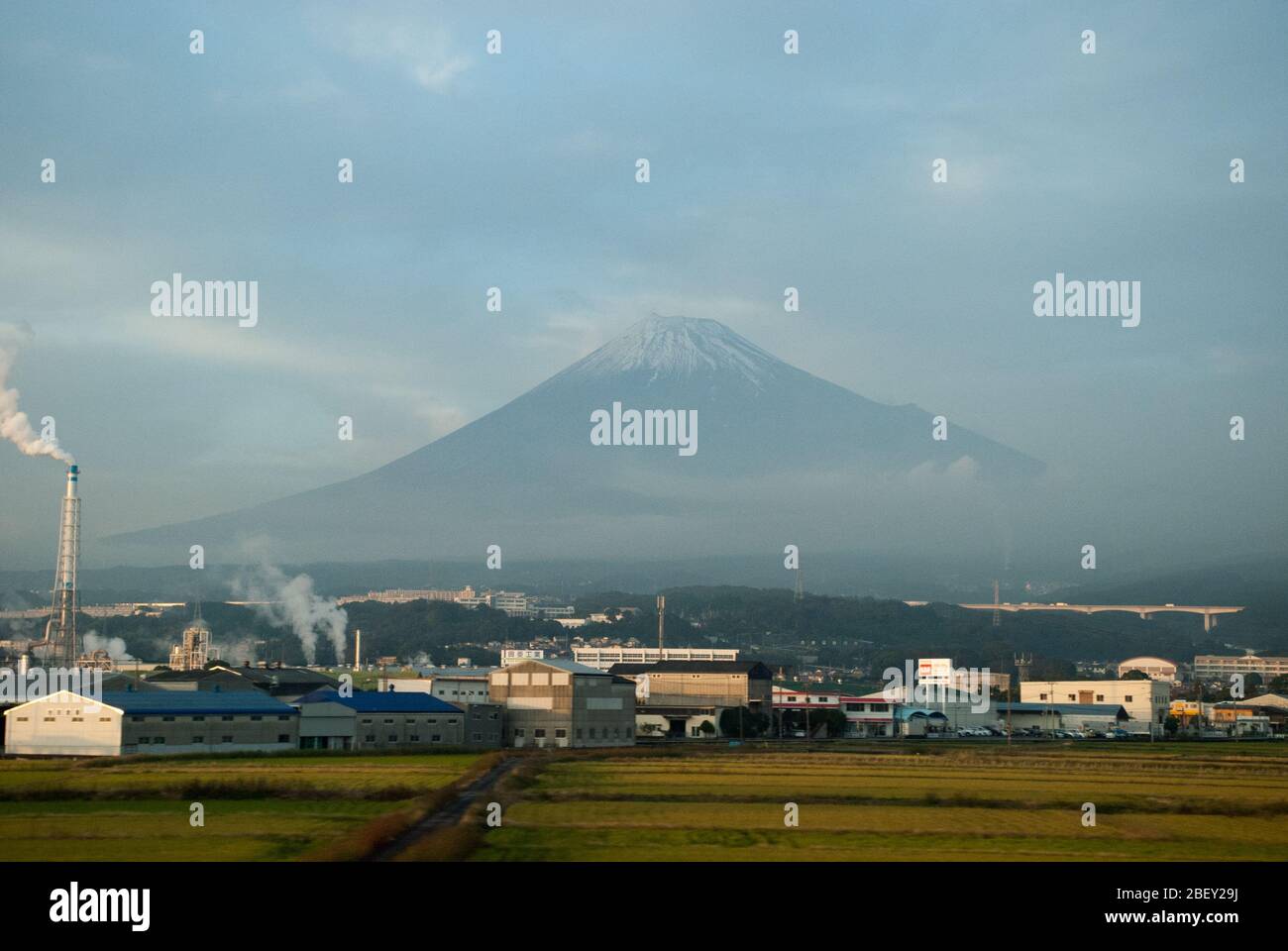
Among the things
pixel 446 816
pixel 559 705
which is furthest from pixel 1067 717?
pixel 446 816

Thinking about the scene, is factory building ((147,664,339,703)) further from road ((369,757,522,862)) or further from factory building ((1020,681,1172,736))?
factory building ((1020,681,1172,736))

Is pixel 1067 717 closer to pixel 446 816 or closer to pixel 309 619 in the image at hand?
pixel 446 816

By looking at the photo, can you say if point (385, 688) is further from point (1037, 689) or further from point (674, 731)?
point (1037, 689)

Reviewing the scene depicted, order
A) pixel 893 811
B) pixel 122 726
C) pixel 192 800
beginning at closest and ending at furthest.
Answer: pixel 893 811 → pixel 192 800 → pixel 122 726

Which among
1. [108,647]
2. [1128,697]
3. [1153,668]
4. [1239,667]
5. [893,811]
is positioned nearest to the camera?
[893,811]

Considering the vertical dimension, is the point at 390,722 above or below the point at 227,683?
below
